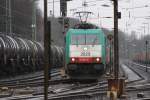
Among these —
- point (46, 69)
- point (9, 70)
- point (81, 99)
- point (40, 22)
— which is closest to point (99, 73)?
point (81, 99)

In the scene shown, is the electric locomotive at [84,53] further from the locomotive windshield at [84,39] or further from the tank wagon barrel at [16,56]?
the tank wagon barrel at [16,56]

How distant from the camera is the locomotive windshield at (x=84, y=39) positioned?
25000 mm

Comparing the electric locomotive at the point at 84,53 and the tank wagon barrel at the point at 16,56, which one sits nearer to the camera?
the electric locomotive at the point at 84,53

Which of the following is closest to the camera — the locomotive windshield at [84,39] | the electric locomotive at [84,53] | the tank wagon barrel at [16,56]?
the electric locomotive at [84,53]

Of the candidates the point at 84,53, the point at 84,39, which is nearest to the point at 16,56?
the point at 84,39

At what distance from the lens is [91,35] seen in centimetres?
2509

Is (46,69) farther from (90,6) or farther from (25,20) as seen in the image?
(25,20)

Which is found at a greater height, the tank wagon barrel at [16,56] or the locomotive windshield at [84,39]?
the locomotive windshield at [84,39]

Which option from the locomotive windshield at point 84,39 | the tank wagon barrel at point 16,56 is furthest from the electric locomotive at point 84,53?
the tank wagon barrel at point 16,56

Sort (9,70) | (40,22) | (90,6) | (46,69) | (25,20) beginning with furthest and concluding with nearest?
(40,22) → (25,20) → (90,6) → (9,70) → (46,69)

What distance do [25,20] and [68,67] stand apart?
62.2m

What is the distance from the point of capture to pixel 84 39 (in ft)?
82.3

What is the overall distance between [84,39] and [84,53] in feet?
2.51

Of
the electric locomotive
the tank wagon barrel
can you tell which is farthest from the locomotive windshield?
the tank wagon barrel
